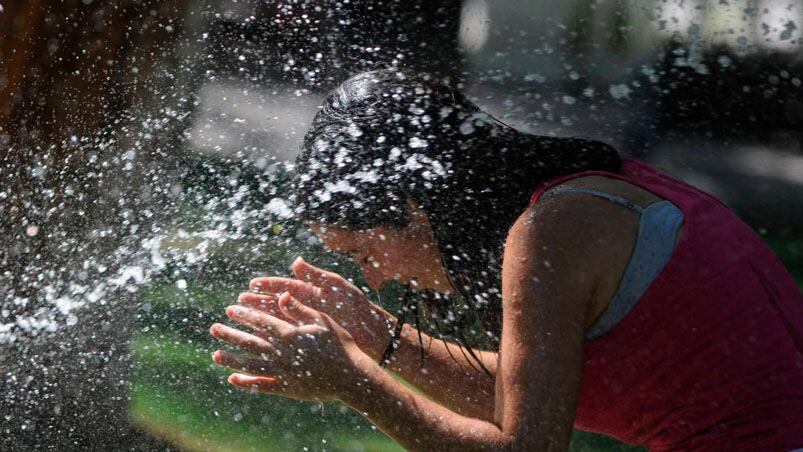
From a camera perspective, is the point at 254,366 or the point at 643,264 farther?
the point at 254,366

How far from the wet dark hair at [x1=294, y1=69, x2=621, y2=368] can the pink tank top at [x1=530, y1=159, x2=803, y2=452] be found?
28cm

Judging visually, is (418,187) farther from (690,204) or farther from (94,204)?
(94,204)

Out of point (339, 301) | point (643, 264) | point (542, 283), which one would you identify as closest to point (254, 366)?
point (339, 301)

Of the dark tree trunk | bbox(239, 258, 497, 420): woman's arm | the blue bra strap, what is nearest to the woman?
the blue bra strap

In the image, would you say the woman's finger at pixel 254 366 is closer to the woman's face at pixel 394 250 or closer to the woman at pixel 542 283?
the woman at pixel 542 283

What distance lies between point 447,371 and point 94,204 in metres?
2.08

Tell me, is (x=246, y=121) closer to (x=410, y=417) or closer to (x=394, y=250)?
(x=394, y=250)

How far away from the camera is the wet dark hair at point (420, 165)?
4.96 feet

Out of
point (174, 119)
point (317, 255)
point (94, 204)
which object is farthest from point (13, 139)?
point (317, 255)

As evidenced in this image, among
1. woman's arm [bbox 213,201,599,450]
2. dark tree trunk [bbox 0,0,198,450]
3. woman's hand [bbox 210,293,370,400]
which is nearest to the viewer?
woman's arm [bbox 213,201,599,450]

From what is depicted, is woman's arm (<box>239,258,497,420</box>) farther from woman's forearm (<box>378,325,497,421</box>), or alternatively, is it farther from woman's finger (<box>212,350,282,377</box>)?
woman's finger (<box>212,350,282,377</box>)

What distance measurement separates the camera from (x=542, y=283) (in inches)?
44.8

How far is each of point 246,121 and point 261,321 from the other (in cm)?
226

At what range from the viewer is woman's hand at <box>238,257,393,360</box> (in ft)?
5.71
